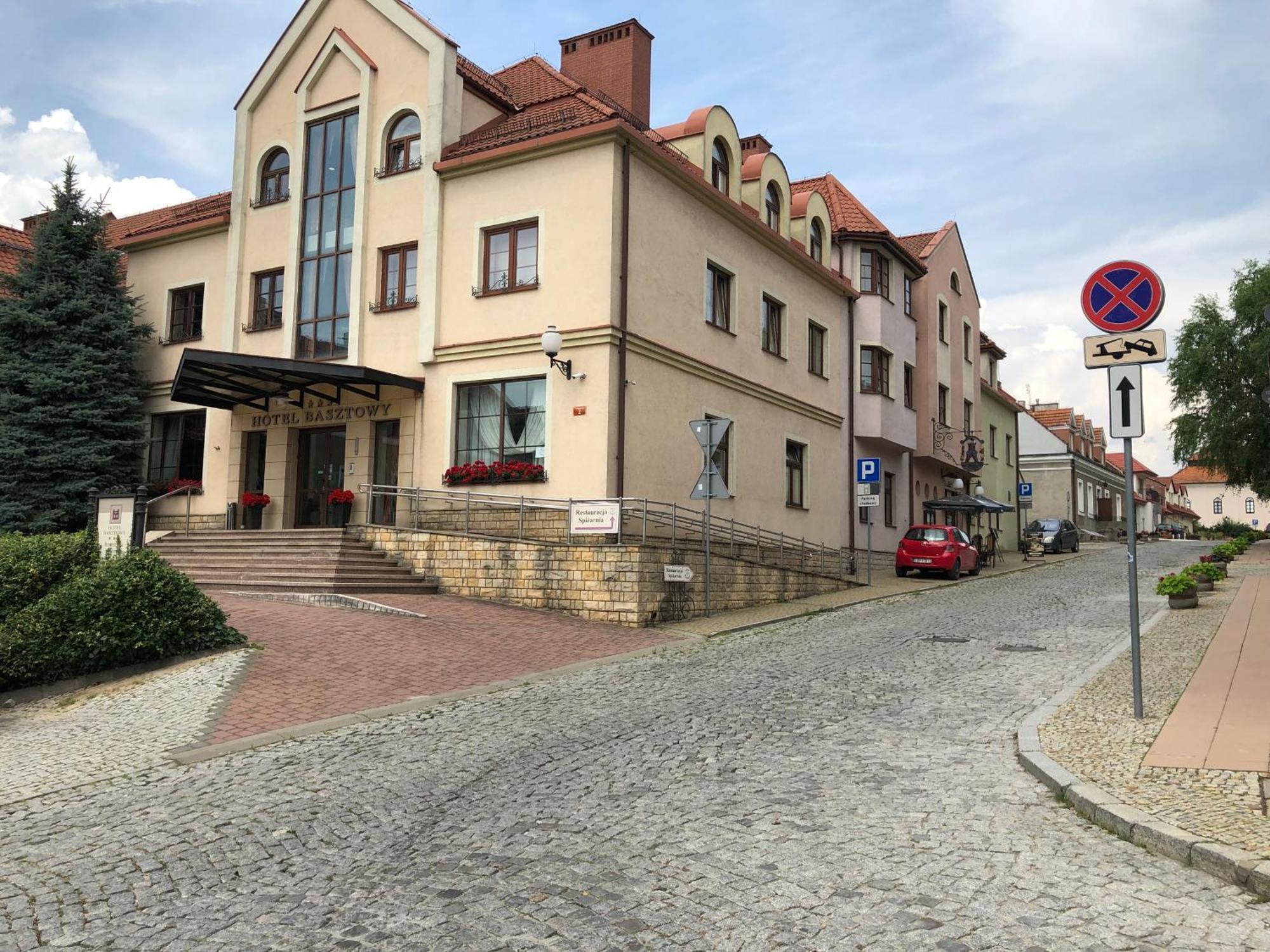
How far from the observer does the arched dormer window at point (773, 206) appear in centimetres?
2586

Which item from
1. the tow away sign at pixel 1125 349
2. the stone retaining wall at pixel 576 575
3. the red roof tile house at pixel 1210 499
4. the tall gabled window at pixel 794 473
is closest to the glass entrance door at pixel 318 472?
the stone retaining wall at pixel 576 575

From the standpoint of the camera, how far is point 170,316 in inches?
1012

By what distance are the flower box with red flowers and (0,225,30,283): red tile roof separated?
1315 cm

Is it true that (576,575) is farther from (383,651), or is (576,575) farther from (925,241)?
(925,241)

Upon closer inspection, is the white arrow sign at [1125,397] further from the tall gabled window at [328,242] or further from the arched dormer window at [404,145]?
the tall gabled window at [328,242]

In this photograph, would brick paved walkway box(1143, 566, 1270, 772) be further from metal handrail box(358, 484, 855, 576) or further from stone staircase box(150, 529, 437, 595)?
stone staircase box(150, 529, 437, 595)

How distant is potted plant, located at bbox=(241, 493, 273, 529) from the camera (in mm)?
22547

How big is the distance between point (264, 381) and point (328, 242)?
3487 millimetres

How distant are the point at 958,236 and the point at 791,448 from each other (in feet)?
53.8

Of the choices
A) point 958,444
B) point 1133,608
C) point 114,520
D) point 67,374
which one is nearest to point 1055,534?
point 958,444

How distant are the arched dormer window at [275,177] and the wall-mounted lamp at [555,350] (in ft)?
28.7

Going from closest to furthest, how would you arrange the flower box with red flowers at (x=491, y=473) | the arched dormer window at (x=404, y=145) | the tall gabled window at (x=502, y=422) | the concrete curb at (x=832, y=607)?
the concrete curb at (x=832, y=607), the flower box with red flowers at (x=491, y=473), the tall gabled window at (x=502, y=422), the arched dormer window at (x=404, y=145)

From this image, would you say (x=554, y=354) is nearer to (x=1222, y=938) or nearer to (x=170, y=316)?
(x=170, y=316)

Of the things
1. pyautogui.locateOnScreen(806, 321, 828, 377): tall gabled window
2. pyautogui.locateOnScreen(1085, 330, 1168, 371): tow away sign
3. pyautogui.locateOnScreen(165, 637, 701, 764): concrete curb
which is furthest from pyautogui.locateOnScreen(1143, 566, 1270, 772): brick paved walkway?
pyautogui.locateOnScreen(806, 321, 828, 377): tall gabled window
